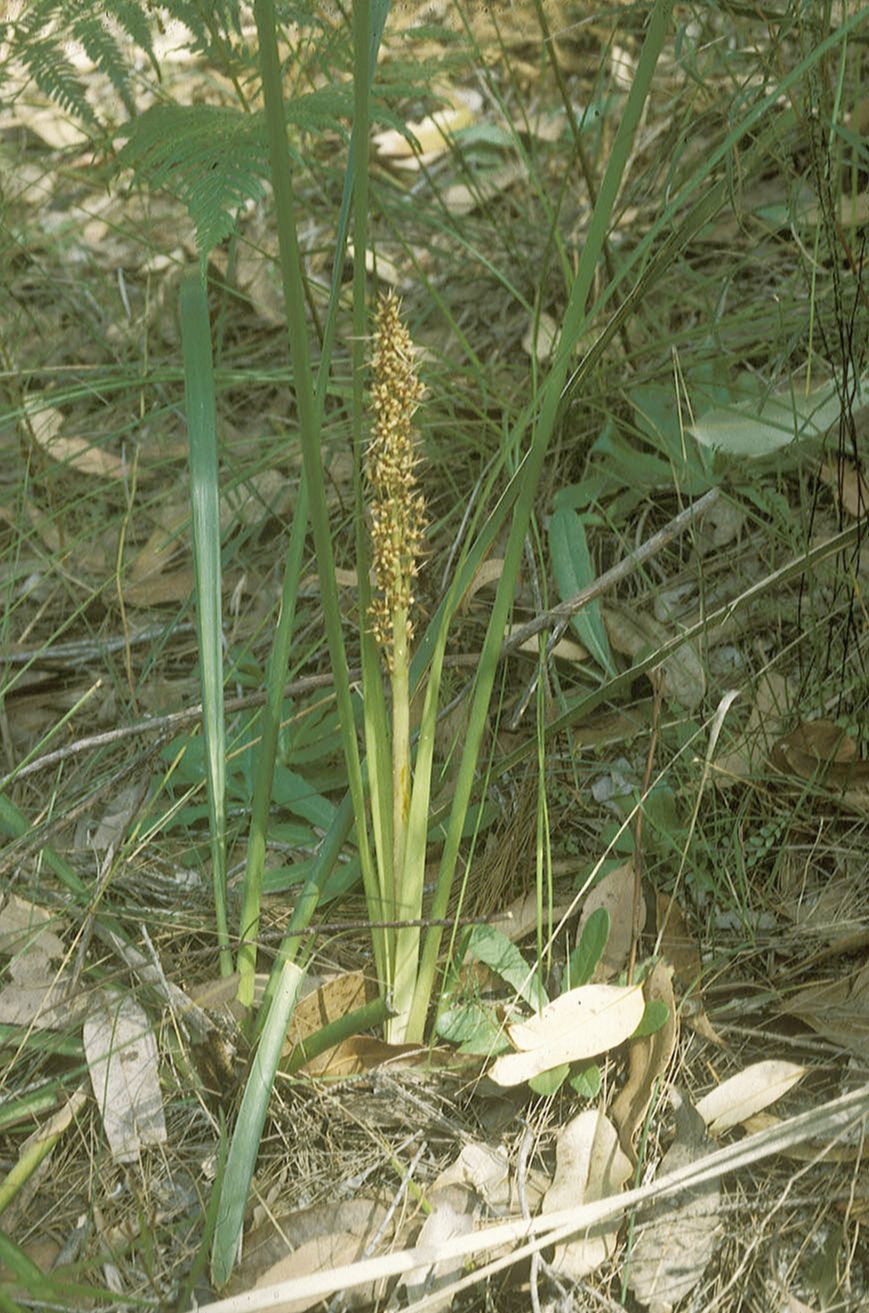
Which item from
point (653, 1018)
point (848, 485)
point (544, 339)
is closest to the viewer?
point (653, 1018)

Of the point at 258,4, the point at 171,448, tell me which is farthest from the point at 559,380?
the point at 171,448

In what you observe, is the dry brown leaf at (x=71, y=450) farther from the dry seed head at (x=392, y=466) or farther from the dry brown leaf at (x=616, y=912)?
the dry brown leaf at (x=616, y=912)

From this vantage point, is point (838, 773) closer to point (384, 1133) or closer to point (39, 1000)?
point (384, 1133)

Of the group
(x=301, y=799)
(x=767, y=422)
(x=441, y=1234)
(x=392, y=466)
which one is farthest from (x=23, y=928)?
(x=767, y=422)

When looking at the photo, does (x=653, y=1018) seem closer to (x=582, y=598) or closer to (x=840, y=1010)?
(x=840, y=1010)

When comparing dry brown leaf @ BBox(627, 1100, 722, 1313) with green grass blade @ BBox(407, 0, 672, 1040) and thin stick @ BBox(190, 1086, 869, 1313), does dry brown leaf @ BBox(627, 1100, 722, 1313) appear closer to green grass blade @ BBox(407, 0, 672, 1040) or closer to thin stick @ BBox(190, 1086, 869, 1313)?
thin stick @ BBox(190, 1086, 869, 1313)

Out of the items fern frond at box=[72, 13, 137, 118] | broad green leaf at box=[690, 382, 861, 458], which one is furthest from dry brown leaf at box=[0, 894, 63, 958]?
fern frond at box=[72, 13, 137, 118]

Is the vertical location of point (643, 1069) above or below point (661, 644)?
below
